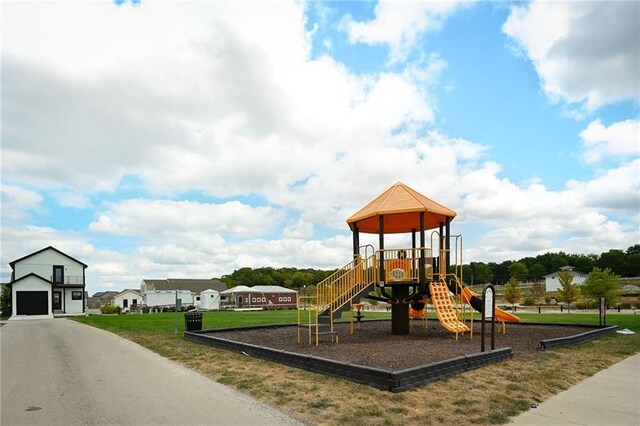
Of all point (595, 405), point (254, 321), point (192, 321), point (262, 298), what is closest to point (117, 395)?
point (595, 405)

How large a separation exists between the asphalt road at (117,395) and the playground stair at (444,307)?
8.27 m

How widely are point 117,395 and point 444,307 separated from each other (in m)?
10.4

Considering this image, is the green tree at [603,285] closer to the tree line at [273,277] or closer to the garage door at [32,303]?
the garage door at [32,303]

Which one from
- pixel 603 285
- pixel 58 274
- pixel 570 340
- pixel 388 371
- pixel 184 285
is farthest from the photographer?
pixel 184 285

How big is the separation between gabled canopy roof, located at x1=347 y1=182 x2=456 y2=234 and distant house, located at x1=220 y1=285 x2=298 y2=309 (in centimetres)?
4332

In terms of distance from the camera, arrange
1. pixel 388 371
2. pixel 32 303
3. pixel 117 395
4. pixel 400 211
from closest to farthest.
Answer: pixel 388 371, pixel 117 395, pixel 400 211, pixel 32 303

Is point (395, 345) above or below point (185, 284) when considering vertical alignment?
above

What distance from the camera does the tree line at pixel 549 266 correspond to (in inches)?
4313

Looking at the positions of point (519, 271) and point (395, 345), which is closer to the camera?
point (395, 345)

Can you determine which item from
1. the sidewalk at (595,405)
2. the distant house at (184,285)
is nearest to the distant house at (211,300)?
the distant house at (184,285)

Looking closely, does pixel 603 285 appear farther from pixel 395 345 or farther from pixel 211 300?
pixel 211 300

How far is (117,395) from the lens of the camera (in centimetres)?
797

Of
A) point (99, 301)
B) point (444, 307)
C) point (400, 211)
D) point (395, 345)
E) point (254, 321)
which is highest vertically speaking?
point (400, 211)

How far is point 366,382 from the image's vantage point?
26.3 ft
